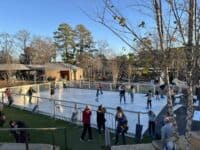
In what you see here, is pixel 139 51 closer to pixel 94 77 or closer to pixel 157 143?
pixel 157 143

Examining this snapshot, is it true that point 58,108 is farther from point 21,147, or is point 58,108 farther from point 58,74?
point 58,74

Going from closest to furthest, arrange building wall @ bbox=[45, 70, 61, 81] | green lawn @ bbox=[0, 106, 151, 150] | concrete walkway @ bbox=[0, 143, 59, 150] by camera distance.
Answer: concrete walkway @ bbox=[0, 143, 59, 150] → green lawn @ bbox=[0, 106, 151, 150] → building wall @ bbox=[45, 70, 61, 81]

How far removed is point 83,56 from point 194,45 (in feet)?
265

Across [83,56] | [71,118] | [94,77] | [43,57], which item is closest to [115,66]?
[94,77]

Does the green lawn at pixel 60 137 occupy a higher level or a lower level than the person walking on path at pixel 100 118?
lower

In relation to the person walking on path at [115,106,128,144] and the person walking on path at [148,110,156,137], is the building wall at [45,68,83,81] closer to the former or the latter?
the person walking on path at [148,110,156,137]

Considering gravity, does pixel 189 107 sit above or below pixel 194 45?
below

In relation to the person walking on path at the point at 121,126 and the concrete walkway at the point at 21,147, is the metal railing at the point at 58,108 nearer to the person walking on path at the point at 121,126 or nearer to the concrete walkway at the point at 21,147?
the person walking on path at the point at 121,126

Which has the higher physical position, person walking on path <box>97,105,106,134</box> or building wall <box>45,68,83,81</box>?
building wall <box>45,68,83,81</box>

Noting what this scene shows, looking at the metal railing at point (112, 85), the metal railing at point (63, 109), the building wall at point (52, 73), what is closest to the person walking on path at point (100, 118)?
the metal railing at point (63, 109)

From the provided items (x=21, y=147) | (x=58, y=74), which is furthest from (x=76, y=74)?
(x=21, y=147)

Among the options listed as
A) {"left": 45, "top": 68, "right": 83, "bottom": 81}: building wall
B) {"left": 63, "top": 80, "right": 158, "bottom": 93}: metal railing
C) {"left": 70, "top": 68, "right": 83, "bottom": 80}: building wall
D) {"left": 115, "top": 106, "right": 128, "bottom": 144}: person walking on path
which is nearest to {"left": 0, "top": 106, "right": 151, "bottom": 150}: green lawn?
{"left": 115, "top": 106, "right": 128, "bottom": 144}: person walking on path

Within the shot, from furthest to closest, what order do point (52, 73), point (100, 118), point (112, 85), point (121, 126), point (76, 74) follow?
point (52, 73) < point (76, 74) < point (112, 85) < point (100, 118) < point (121, 126)

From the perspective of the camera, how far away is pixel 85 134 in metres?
17.3
